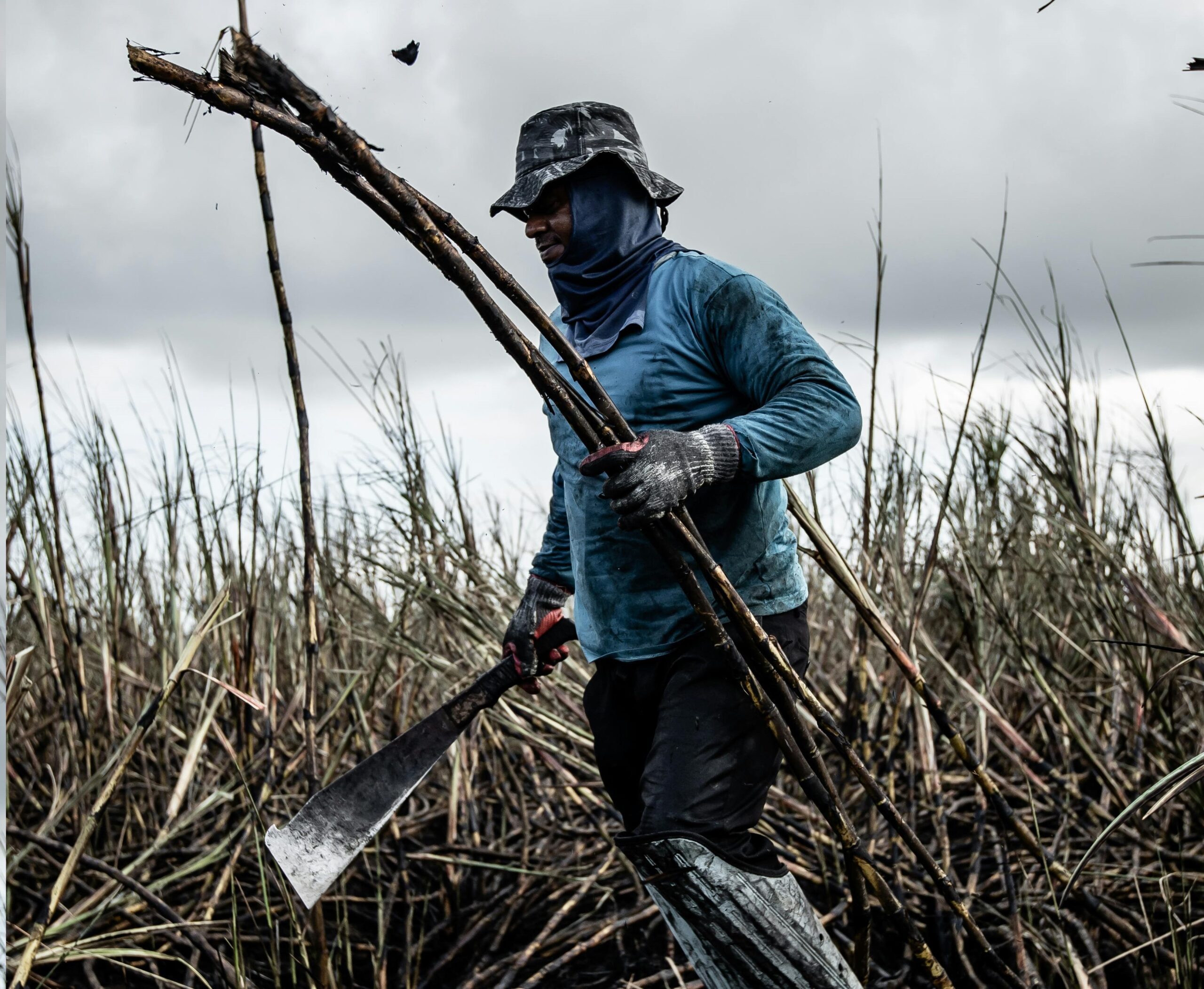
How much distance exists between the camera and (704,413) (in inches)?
83.4

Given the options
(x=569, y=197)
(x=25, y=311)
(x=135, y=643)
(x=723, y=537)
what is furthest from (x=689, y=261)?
(x=135, y=643)

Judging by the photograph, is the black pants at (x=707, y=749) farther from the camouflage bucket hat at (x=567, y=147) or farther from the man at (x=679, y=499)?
the camouflage bucket hat at (x=567, y=147)

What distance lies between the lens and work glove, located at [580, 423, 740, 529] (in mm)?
1730

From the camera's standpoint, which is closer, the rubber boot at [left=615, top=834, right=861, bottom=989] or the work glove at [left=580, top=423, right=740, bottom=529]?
the work glove at [left=580, top=423, right=740, bottom=529]

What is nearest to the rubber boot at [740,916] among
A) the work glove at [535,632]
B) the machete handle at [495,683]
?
the machete handle at [495,683]

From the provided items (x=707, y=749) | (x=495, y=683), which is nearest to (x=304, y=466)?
(x=495, y=683)

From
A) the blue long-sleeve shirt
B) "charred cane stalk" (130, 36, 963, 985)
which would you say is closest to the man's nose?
the blue long-sleeve shirt

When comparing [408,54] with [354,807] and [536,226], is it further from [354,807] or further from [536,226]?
[354,807]

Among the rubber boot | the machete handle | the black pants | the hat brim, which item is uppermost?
the hat brim

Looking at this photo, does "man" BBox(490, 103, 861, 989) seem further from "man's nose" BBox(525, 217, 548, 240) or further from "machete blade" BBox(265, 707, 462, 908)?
"machete blade" BBox(265, 707, 462, 908)

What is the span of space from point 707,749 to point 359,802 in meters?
0.70

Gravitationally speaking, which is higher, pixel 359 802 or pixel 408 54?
pixel 408 54

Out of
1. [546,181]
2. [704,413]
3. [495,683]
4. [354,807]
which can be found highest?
[546,181]

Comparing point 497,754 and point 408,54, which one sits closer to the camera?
point 408,54
